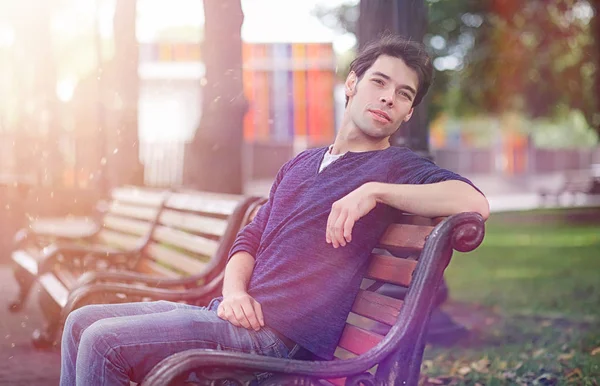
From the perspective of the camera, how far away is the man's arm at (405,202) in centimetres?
247

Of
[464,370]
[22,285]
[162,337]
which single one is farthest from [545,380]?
[22,285]

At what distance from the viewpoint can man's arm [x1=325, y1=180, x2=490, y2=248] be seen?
8.09ft

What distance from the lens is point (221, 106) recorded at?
6.65 metres

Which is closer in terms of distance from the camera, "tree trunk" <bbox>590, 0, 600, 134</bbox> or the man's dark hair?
the man's dark hair

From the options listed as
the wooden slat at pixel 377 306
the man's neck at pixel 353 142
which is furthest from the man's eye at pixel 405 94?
the wooden slat at pixel 377 306

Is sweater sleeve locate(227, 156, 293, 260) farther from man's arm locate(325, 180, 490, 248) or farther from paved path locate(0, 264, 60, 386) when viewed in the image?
paved path locate(0, 264, 60, 386)

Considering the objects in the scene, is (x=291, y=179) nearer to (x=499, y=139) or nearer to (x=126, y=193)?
(x=126, y=193)

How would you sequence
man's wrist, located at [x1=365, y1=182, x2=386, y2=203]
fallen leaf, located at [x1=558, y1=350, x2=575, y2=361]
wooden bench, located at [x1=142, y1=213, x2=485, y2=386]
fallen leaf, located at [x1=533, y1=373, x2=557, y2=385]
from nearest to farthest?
wooden bench, located at [x1=142, y1=213, x2=485, y2=386], man's wrist, located at [x1=365, y1=182, x2=386, y2=203], fallen leaf, located at [x1=533, y1=373, x2=557, y2=385], fallen leaf, located at [x1=558, y1=350, x2=575, y2=361]

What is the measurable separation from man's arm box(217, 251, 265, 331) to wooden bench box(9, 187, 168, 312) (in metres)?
2.73

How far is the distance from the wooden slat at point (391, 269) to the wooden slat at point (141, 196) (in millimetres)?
2932

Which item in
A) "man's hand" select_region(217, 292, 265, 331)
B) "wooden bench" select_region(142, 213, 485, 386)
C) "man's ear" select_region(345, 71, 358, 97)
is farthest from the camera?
"man's ear" select_region(345, 71, 358, 97)

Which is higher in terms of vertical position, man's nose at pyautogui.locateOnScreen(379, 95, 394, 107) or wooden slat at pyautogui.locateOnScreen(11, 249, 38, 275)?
man's nose at pyautogui.locateOnScreen(379, 95, 394, 107)

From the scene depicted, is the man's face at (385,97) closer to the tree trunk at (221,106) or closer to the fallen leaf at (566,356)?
the fallen leaf at (566,356)

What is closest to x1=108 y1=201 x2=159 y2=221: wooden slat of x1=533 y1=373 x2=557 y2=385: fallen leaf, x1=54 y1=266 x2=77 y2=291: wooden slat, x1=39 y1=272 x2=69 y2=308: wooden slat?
x1=54 y1=266 x2=77 y2=291: wooden slat
